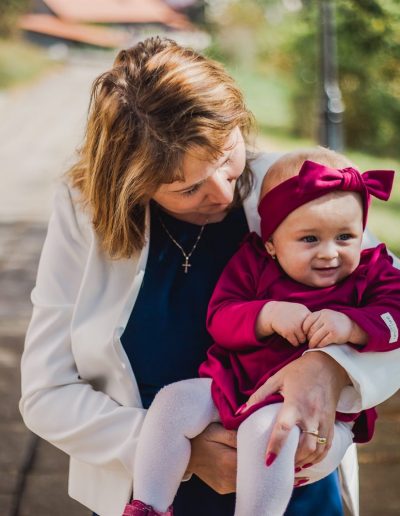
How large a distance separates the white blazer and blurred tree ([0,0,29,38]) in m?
26.5

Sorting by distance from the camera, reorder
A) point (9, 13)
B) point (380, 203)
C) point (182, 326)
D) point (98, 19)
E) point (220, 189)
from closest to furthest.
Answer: point (220, 189)
point (182, 326)
point (380, 203)
point (9, 13)
point (98, 19)

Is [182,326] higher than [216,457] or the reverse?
higher

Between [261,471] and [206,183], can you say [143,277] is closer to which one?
[206,183]

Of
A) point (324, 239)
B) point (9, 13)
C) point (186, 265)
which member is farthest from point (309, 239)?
point (9, 13)

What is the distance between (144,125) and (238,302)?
1.43ft

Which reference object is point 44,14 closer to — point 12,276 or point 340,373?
point 12,276

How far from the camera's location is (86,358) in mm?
1906

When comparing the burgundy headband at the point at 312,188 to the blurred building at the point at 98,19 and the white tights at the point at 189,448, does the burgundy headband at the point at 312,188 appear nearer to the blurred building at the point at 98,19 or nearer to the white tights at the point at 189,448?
the white tights at the point at 189,448

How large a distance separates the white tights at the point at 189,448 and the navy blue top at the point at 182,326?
0.46 feet

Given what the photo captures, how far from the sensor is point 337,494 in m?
2.04

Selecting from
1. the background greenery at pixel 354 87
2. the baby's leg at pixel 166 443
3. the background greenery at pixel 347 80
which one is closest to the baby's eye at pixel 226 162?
the baby's leg at pixel 166 443

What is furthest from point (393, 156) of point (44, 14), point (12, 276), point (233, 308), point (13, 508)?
point (44, 14)

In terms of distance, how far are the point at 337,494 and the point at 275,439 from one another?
519 mm

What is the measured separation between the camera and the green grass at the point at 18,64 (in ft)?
85.2
